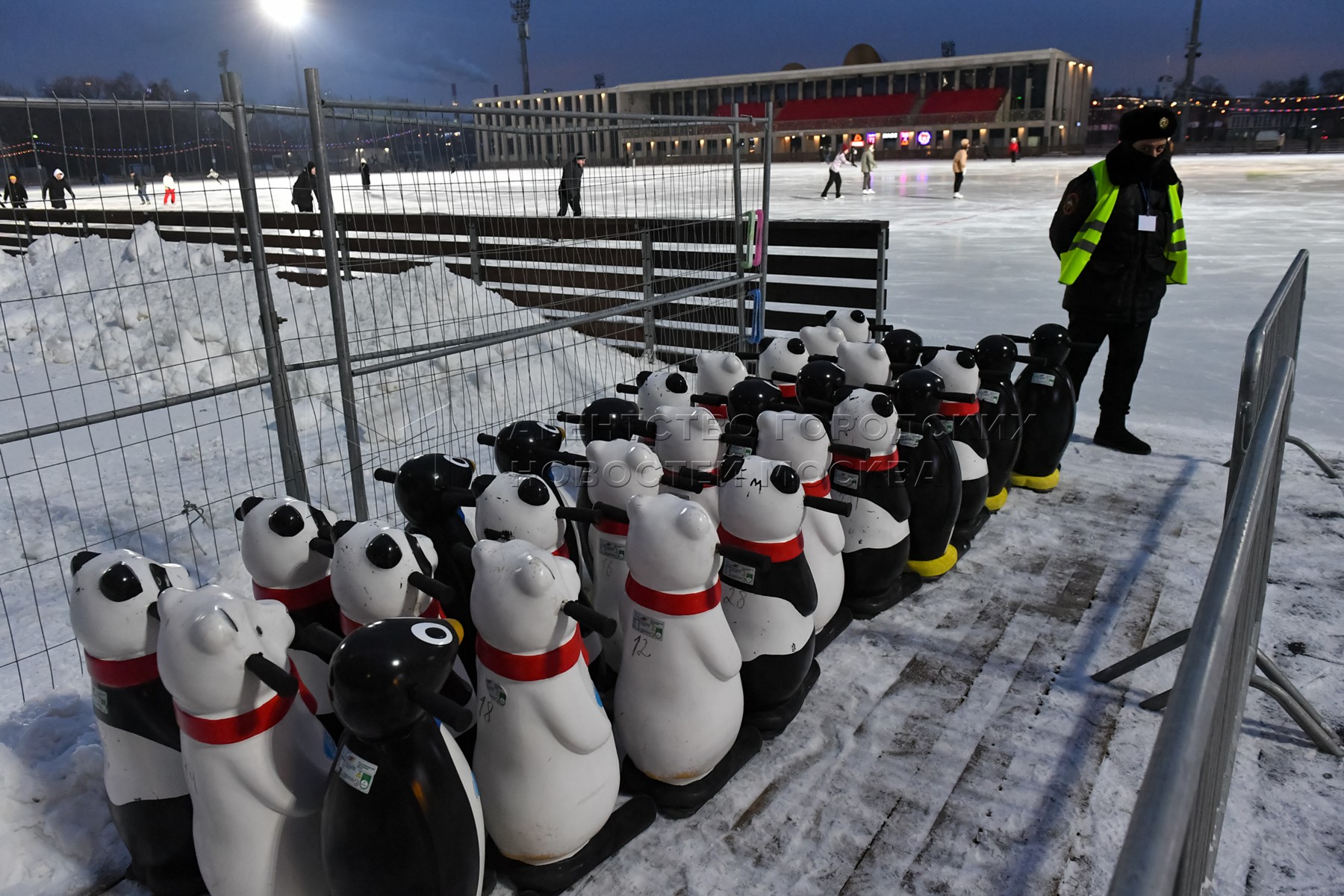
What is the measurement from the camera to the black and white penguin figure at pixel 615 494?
87.6 inches

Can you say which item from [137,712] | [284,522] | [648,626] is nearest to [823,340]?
[648,626]

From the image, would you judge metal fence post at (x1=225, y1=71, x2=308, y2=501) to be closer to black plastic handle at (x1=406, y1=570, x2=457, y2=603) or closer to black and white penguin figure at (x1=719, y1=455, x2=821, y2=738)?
black plastic handle at (x1=406, y1=570, x2=457, y2=603)

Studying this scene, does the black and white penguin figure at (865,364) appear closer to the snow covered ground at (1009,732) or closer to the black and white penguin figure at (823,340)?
the black and white penguin figure at (823,340)

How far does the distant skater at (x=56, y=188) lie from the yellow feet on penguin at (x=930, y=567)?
288 cm

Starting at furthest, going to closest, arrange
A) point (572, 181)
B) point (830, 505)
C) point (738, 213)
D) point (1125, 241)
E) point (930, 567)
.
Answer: point (572, 181)
point (738, 213)
point (1125, 241)
point (930, 567)
point (830, 505)

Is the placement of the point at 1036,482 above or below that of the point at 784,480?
below

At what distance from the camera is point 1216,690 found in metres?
0.93

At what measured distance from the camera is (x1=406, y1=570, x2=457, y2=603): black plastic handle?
1.71m

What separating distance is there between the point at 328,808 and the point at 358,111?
7.01ft

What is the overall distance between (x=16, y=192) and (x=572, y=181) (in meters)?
2.65

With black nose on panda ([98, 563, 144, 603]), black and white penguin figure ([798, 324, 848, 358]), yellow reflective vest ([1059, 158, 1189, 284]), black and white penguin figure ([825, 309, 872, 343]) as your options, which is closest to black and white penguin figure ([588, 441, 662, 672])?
black nose on panda ([98, 563, 144, 603])

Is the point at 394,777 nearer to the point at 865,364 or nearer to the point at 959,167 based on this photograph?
the point at 865,364

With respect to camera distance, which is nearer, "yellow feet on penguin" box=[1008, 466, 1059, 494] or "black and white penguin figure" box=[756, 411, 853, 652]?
"black and white penguin figure" box=[756, 411, 853, 652]

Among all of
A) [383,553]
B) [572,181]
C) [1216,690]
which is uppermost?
[572,181]
